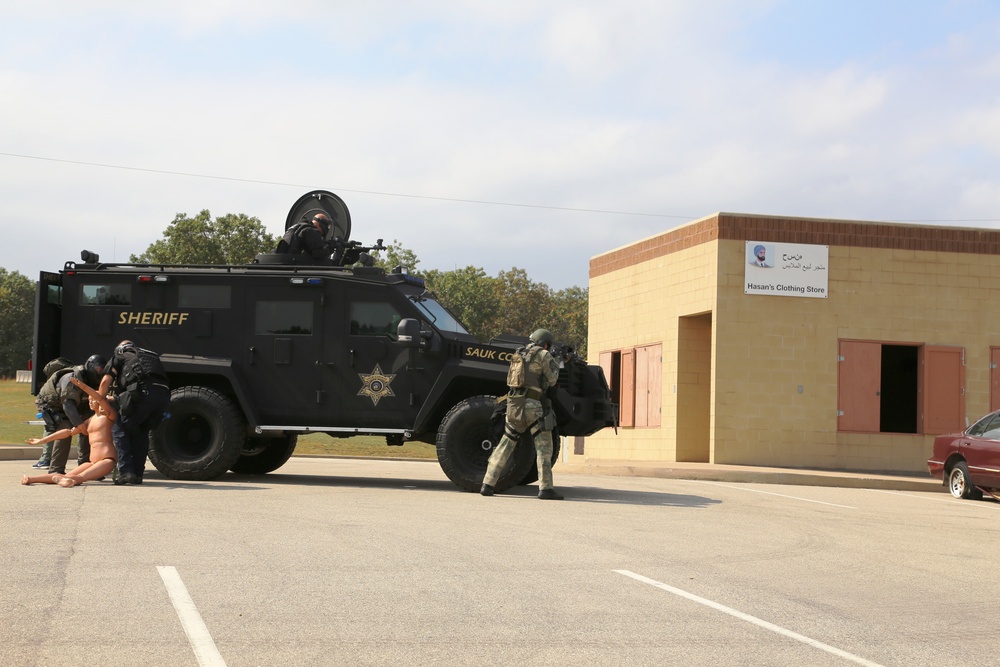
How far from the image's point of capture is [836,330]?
26.2 meters

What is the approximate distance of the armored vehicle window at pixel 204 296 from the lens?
15.8 meters

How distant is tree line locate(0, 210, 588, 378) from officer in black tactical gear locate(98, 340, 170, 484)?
52.1m

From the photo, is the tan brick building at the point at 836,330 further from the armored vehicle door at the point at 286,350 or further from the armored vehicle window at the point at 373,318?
the armored vehicle door at the point at 286,350

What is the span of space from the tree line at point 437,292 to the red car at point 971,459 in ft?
167

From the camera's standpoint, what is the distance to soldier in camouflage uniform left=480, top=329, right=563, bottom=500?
46.2 feet

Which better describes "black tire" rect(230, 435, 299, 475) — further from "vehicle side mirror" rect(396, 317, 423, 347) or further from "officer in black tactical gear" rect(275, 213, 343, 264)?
"vehicle side mirror" rect(396, 317, 423, 347)

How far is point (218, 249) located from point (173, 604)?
61838 mm

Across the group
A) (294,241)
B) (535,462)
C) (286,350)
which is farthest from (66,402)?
(535,462)

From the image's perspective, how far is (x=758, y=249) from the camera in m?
26.1

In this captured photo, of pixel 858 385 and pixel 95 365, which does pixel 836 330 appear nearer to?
pixel 858 385

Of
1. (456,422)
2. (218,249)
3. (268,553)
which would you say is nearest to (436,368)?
(456,422)

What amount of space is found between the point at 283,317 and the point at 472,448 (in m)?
3.01

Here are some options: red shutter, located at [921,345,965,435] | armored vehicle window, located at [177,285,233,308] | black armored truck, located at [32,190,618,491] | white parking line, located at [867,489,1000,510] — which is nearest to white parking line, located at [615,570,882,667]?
black armored truck, located at [32,190,618,491]

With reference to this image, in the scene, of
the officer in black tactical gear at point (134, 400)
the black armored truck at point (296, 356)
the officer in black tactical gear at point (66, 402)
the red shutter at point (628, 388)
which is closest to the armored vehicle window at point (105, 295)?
the black armored truck at point (296, 356)
